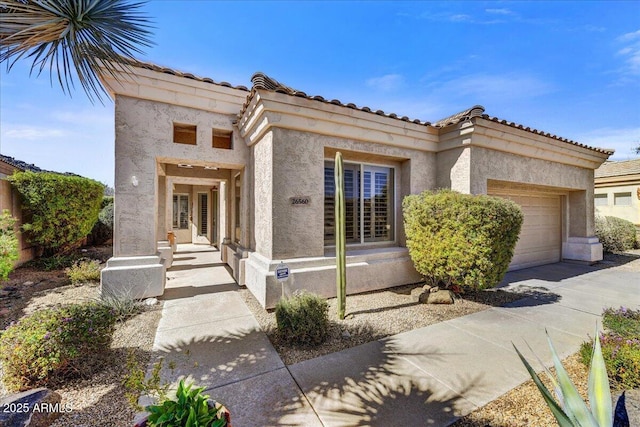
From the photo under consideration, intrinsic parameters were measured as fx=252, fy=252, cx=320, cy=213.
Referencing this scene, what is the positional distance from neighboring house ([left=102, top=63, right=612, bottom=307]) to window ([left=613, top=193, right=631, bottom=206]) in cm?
1471

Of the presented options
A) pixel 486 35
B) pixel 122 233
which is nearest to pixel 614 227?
pixel 486 35

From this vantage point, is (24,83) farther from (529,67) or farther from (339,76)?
(529,67)

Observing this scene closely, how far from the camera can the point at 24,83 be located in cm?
481

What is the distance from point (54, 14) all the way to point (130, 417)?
5.75 metres

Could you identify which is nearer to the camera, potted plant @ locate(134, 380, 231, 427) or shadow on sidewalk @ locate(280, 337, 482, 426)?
potted plant @ locate(134, 380, 231, 427)

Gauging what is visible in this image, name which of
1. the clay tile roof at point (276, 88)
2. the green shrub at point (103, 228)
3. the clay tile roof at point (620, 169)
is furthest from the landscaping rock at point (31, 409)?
the clay tile roof at point (620, 169)

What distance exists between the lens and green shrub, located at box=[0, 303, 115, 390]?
3193 millimetres

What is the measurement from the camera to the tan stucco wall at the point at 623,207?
675 inches

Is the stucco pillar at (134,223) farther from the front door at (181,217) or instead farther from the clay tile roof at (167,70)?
the front door at (181,217)

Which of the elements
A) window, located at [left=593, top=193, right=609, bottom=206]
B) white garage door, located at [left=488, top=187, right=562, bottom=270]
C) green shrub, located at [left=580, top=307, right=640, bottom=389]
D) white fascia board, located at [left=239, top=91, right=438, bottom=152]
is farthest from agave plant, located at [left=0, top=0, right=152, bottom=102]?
window, located at [left=593, top=193, right=609, bottom=206]

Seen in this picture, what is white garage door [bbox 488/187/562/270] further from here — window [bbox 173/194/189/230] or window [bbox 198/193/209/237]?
window [bbox 173/194/189/230]

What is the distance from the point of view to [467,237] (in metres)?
6.03

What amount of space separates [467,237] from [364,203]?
2.94m

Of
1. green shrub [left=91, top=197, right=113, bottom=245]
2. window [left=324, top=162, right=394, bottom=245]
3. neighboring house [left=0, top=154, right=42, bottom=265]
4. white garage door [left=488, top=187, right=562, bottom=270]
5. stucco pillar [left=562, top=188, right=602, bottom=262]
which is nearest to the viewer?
window [left=324, top=162, right=394, bottom=245]
